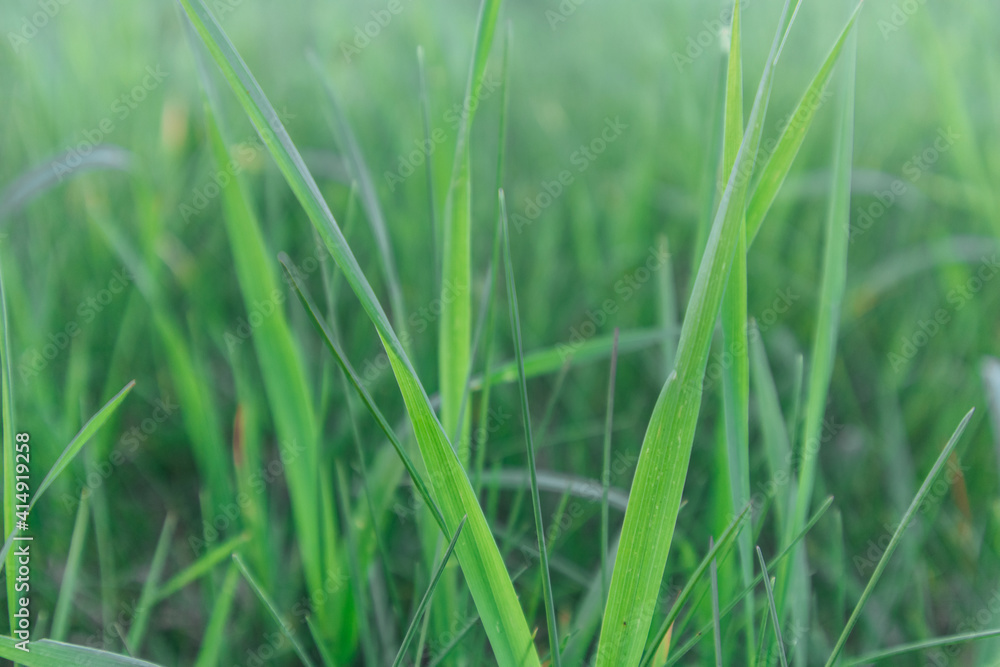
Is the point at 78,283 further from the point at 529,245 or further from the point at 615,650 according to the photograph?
the point at 615,650

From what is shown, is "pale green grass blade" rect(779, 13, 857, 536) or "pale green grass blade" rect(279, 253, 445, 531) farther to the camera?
"pale green grass blade" rect(779, 13, 857, 536)

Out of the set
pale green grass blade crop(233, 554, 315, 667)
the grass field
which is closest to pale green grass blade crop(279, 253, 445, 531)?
the grass field

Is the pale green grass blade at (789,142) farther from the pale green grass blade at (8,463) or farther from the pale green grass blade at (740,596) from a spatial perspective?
the pale green grass blade at (8,463)

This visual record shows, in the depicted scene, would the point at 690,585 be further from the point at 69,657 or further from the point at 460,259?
the point at 69,657

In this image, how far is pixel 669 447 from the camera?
40 centimetres

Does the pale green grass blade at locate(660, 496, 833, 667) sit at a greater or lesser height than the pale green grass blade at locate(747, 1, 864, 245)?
lesser

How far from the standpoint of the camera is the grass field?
44cm

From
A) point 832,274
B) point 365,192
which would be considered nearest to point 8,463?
point 365,192

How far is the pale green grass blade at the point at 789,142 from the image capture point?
1.44 feet

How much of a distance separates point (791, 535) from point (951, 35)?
1.55 m

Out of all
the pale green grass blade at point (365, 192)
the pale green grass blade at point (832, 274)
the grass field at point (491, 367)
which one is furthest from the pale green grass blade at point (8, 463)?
the pale green grass blade at point (832, 274)

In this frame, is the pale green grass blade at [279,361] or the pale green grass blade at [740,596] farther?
the pale green grass blade at [279,361]

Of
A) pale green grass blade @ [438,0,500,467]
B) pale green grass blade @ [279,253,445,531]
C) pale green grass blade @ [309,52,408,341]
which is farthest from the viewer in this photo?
pale green grass blade @ [309,52,408,341]

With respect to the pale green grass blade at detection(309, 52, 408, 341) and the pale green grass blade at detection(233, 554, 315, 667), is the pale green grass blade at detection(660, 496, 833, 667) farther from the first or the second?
the pale green grass blade at detection(309, 52, 408, 341)
